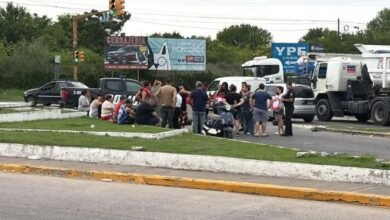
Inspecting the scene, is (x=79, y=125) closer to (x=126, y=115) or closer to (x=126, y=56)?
(x=126, y=115)

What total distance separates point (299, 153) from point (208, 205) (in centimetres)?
405

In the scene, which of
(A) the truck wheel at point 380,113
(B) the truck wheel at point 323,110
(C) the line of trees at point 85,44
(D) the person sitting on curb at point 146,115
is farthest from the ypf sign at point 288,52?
(D) the person sitting on curb at point 146,115

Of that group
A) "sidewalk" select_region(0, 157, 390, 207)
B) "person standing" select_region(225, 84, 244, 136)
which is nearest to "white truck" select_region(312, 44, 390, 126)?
"person standing" select_region(225, 84, 244, 136)

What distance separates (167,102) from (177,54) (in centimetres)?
3908

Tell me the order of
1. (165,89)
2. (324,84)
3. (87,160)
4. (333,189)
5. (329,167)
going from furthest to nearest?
(324,84), (165,89), (87,160), (329,167), (333,189)

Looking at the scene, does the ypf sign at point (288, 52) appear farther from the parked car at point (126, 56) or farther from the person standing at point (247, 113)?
the person standing at point (247, 113)

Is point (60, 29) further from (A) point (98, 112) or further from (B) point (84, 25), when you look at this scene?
(A) point (98, 112)

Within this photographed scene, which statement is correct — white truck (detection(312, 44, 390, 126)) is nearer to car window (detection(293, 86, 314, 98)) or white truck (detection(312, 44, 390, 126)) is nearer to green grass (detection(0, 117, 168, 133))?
car window (detection(293, 86, 314, 98))

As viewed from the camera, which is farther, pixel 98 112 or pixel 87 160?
pixel 98 112

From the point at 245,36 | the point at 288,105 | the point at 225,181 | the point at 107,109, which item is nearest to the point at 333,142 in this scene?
the point at 288,105

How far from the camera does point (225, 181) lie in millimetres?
11609

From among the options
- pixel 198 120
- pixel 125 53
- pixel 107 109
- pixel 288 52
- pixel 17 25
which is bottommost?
pixel 198 120

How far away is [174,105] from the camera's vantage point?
19.8 meters

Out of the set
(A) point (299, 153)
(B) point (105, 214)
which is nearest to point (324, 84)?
(A) point (299, 153)
